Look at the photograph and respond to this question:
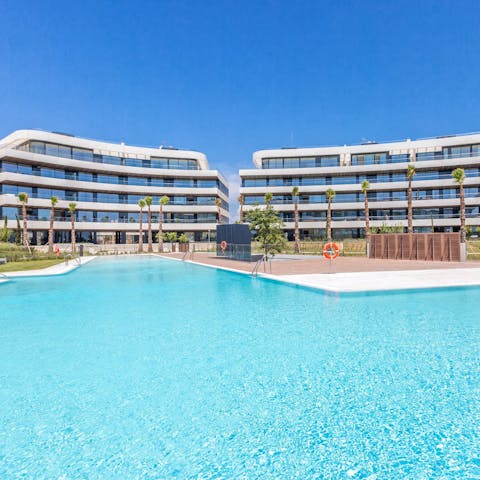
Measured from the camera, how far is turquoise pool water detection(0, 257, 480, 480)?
4.18 meters

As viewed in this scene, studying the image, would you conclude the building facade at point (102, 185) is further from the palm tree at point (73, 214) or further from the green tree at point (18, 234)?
the palm tree at point (73, 214)

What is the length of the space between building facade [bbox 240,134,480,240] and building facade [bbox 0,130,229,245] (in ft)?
36.0

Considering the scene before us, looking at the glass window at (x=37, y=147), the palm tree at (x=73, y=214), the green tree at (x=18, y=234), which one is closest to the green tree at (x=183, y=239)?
the palm tree at (x=73, y=214)

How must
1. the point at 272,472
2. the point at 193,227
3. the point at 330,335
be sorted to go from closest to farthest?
the point at 272,472 → the point at 330,335 → the point at 193,227

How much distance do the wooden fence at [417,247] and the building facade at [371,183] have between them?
2524cm

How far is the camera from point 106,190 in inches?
2365

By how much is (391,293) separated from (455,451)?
35.5 ft

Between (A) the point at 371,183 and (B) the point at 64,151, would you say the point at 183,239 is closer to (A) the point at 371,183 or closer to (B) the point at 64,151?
(B) the point at 64,151

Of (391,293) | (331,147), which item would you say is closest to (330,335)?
(391,293)

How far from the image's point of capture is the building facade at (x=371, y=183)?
59781mm

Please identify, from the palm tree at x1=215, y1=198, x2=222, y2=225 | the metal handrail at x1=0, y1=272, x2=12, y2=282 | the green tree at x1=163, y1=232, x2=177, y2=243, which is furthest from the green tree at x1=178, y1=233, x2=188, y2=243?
the metal handrail at x1=0, y1=272, x2=12, y2=282

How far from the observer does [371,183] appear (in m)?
62.9

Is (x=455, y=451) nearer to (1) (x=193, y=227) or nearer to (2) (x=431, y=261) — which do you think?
(2) (x=431, y=261)

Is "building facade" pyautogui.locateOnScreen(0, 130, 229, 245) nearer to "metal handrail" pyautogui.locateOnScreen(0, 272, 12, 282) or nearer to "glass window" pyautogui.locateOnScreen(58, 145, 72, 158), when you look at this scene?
"glass window" pyautogui.locateOnScreen(58, 145, 72, 158)
